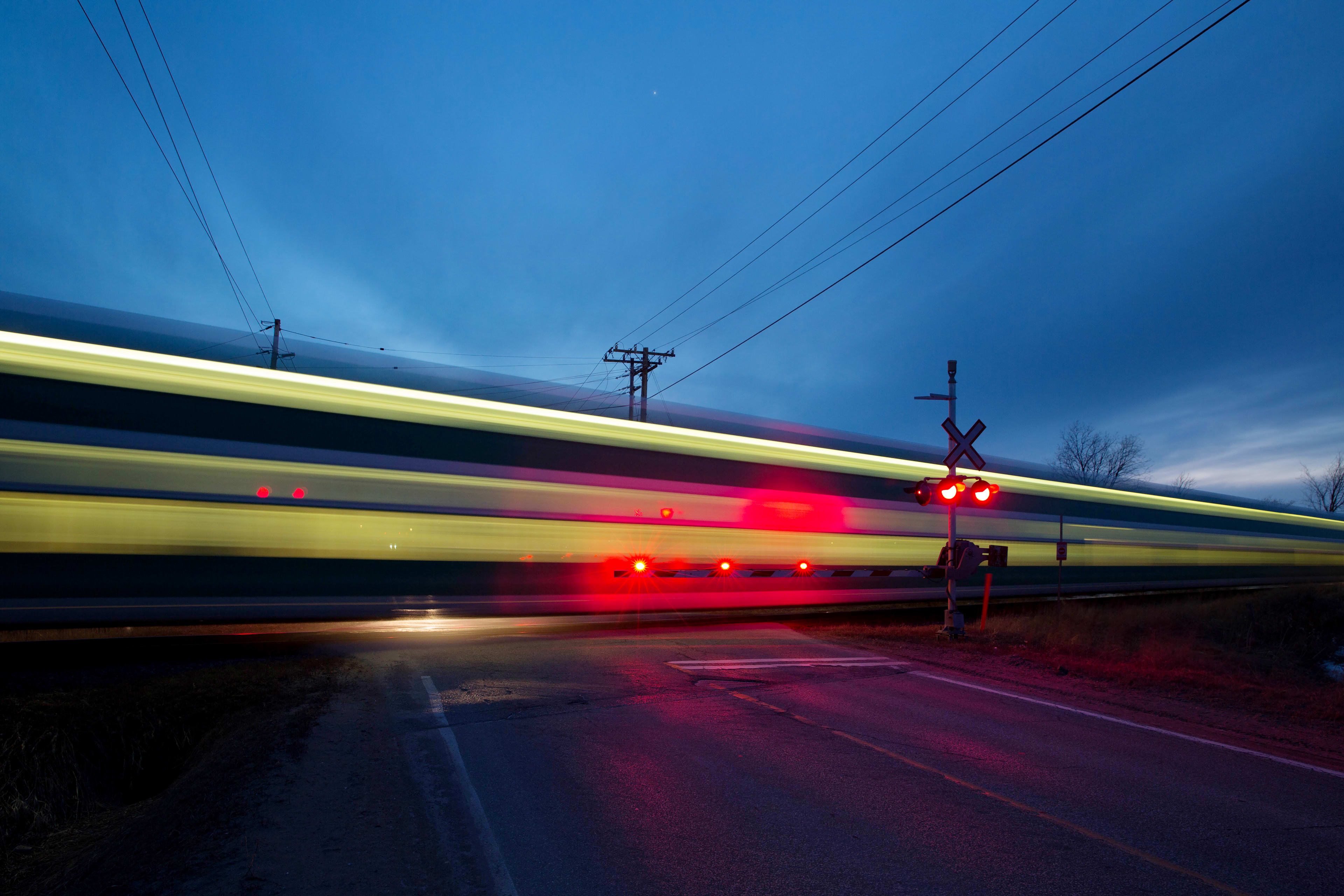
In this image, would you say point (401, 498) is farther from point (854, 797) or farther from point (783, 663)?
point (854, 797)

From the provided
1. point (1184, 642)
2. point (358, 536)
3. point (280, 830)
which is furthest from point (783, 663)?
point (1184, 642)

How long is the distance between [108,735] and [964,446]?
39.4 feet

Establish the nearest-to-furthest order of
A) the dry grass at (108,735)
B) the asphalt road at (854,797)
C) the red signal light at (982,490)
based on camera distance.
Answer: the asphalt road at (854,797) → the dry grass at (108,735) → the red signal light at (982,490)

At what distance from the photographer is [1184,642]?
608 inches

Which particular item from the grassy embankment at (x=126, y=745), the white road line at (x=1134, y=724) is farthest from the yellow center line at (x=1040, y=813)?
the grassy embankment at (x=126, y=745)

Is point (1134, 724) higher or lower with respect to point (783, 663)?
higher

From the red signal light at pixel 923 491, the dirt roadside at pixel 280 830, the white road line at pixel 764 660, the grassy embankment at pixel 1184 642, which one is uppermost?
the red signal light at pixel 923 491

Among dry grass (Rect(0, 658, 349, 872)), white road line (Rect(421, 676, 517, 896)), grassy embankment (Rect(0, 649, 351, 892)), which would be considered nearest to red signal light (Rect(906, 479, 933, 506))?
white road line (Rect(421, 676, 517, 896))

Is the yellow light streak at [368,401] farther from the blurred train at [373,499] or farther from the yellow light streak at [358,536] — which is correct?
the yellow light streak at [358,536]

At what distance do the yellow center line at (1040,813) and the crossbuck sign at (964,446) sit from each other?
7.33m

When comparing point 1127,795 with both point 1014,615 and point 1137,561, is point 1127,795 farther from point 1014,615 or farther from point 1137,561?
point 1137,561

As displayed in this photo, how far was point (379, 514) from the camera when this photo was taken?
9.40 meters

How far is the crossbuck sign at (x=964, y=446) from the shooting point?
1236 centimetres

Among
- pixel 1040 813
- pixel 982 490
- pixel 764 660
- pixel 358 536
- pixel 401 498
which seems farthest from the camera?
pixel 982 490
